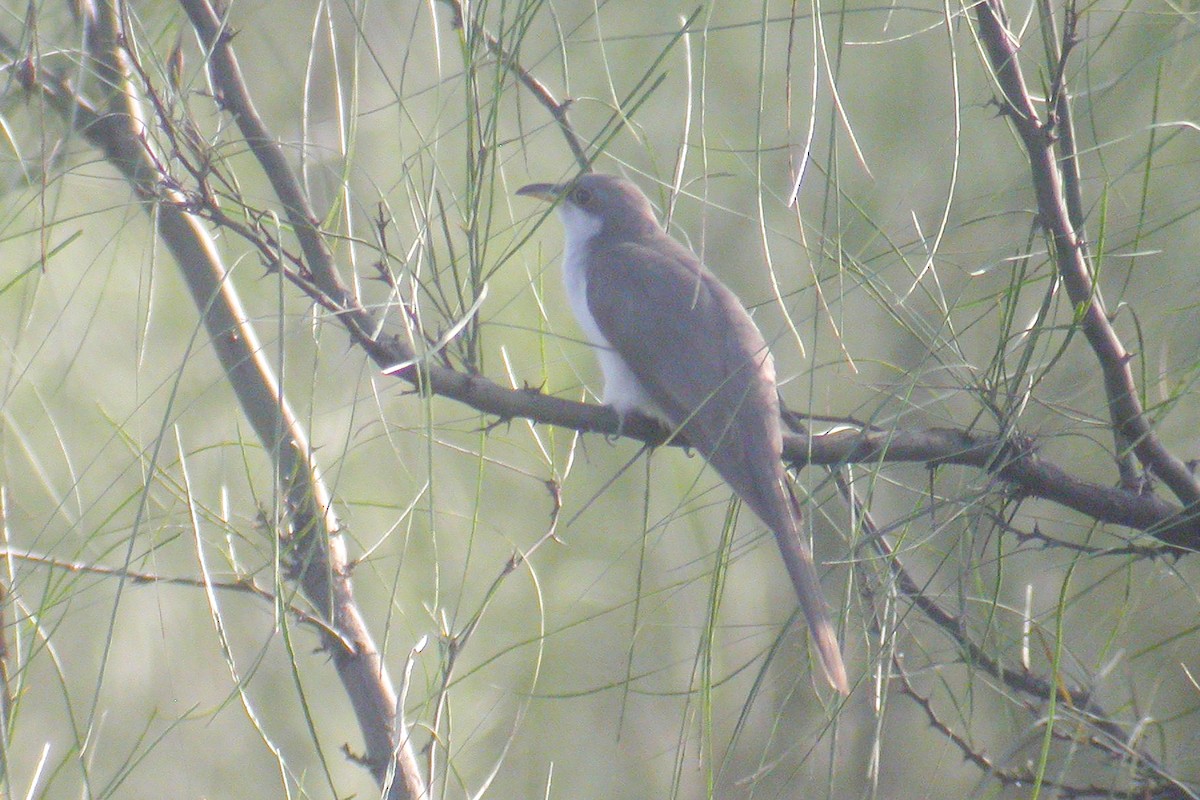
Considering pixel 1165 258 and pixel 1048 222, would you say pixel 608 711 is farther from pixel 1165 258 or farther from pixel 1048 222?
pixel 1048 222

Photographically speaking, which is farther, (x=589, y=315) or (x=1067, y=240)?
(x=589, y=315)

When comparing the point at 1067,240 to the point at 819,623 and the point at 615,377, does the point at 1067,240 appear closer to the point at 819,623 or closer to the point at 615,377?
the point at 819,623

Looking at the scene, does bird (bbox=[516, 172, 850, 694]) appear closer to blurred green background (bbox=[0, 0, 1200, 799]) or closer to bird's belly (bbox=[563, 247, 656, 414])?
bird's belly (bbox=[563, 247, 656, 414])

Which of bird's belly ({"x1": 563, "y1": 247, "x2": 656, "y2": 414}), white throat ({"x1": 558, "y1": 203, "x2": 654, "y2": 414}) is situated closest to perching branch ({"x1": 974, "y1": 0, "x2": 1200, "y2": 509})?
white throat ({"x1": 558, "y1": 203, "x2": 654, "y2": 414})

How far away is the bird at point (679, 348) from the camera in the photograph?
2.60 meters

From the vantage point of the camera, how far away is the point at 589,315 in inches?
143

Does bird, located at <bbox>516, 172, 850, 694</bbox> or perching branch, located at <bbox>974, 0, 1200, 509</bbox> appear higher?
perching branch, located at <bbox>974, 0, 1200, 509</bbox>

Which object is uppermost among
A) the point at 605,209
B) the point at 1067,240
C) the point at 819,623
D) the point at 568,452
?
the point at 1067,240

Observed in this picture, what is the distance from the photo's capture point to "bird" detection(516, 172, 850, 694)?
8.54 feet

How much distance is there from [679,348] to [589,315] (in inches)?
18.2

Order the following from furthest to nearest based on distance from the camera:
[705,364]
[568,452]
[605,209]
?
[568,452]
[605,209]
[705,364]

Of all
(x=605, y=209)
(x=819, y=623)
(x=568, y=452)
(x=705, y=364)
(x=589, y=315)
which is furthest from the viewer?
(x=568, y=452)

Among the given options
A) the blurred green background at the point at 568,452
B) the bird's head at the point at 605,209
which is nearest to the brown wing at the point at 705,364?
the bird's head at the point at 605,209

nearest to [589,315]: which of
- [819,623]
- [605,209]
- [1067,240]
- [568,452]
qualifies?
[605,209]
